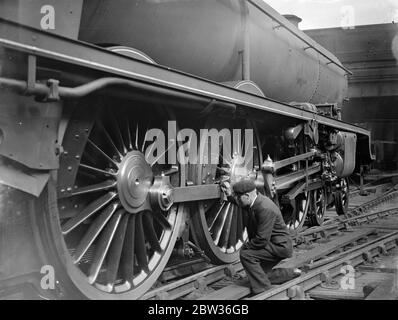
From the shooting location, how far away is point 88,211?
3008mm

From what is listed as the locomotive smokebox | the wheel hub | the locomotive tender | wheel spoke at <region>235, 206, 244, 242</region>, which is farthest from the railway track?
the locomotive smokebox

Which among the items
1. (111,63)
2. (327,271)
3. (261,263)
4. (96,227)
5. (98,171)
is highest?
(111,63)

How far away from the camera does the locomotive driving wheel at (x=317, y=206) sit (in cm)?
695

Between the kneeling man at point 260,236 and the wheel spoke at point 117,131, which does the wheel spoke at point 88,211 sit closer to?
the wheel spoke at point 117,131

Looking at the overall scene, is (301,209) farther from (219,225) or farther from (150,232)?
(150,232)

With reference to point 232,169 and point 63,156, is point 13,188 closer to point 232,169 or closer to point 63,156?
point 63,156

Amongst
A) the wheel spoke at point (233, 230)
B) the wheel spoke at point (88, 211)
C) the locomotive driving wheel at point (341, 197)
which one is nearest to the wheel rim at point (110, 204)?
the wheel spoke at point (88, 211)

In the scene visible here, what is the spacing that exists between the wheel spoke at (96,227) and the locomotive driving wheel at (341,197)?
5.40m

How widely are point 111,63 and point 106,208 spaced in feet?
3.25

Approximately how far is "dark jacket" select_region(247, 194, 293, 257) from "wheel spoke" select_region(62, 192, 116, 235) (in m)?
1.24

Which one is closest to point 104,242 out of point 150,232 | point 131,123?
point 150,232

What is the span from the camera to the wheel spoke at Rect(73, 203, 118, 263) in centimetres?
300

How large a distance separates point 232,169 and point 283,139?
1486mm
